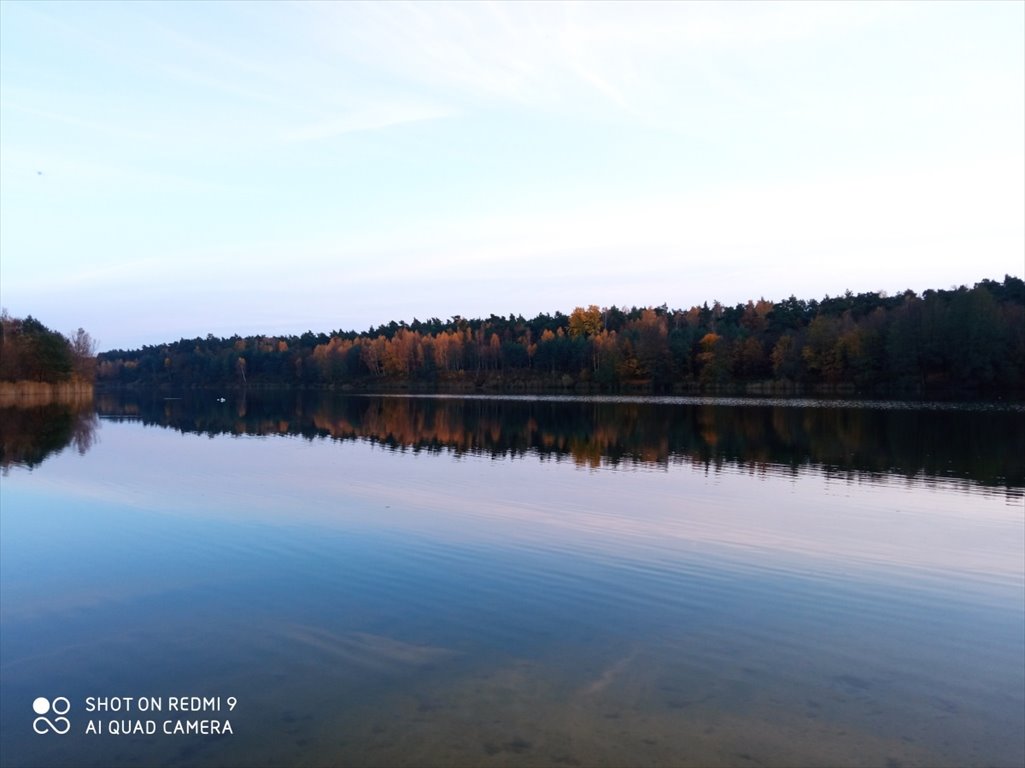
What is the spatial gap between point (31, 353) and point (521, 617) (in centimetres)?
6881

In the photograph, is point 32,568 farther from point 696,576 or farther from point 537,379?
point 537,379

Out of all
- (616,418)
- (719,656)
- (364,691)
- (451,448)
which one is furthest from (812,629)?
(616,418)

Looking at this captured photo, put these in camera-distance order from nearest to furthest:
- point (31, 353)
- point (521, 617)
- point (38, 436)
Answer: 1. point (521, 617)
2. point (38, 436)
3. point (31, 353)

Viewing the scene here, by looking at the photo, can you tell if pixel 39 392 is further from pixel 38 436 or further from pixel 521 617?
pixel 521 617

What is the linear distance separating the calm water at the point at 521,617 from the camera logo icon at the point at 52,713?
0.04 m

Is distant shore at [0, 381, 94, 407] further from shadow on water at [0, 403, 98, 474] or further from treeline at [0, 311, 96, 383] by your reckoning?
shadow on water at [0, 403, 98, 474]

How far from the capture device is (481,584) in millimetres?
9477

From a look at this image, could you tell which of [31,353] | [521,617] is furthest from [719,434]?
[31,353]

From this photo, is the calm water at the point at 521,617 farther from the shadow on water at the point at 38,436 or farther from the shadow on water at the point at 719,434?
the shadow on water at the point at 38,436

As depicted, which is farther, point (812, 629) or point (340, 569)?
point (340, 569)

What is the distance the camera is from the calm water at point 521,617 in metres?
5.65

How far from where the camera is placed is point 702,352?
90.7 m

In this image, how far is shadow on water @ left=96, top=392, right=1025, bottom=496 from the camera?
21.6 metres

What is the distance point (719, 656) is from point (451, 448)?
19.3 meters
